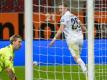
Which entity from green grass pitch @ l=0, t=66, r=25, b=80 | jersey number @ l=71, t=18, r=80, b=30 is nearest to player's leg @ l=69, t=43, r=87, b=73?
jersey number @ l=71, t=18, r=80, b=30

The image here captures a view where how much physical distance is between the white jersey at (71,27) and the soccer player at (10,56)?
1659 mm

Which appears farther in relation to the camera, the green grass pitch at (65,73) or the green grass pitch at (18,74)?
the green grass pitch at (18,74)

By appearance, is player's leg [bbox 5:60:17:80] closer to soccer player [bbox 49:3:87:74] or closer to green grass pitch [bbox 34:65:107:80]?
green grass pitch [bbox 34:65:107:80]

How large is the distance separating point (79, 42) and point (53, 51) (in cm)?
115

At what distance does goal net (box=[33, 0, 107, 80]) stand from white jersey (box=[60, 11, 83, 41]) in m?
0.17

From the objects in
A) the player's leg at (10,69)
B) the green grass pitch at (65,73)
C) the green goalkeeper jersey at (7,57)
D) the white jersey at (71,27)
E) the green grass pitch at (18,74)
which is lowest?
the green grass pitch at (18,74)

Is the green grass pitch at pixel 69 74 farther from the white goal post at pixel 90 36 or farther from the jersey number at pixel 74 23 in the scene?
the white goal post at pixel 90 36

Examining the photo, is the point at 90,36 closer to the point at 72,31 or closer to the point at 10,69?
the point at 10,69

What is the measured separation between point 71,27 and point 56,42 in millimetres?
862

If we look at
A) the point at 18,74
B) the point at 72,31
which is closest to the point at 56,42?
the point at 72,31

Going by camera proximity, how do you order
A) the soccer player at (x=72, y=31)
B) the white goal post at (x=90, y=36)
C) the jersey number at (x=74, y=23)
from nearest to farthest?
the white goal post at (x=90, y=36), the soccer player at (x=72, y=31), the jersey number at (x=74, y=23)

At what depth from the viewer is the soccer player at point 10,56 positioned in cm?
841

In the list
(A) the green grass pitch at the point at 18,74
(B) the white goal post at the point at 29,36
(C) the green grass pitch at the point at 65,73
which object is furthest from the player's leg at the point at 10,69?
(A) the green grass pitch at the point at 18,74

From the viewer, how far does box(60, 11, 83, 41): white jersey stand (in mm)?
9961
